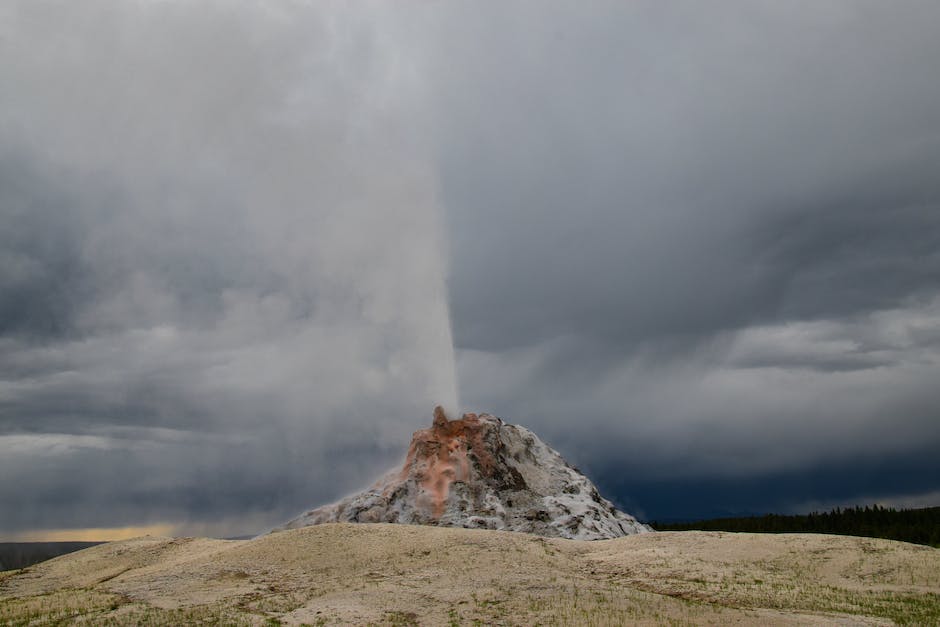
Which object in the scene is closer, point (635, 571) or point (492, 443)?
point (635, 571)

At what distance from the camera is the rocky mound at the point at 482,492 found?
77.9m

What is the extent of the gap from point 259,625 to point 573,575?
21.3 meters

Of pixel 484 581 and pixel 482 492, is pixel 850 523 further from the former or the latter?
pixel 484 581

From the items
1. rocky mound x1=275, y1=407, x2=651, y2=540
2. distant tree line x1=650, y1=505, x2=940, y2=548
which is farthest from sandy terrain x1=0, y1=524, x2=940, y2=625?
distant tree line x1=650, y1=505, x2=940, y2=548

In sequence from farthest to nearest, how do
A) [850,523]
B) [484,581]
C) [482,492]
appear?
[850,523]
[482,492]
[484,581]

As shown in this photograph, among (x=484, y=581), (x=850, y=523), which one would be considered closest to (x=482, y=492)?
(x=484, y=581)

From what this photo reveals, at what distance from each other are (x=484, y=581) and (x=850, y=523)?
134 m

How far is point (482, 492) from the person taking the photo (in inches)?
3270

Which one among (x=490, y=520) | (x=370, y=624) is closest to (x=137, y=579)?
(x=370, y=624)

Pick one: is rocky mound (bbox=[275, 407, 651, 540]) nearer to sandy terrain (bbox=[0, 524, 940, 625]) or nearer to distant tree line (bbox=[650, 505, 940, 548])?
sandy terrain (bbox=[0, 524, 940, 625])

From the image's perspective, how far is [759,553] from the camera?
163 feet

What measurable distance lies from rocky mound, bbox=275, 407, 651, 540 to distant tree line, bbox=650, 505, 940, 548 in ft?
216

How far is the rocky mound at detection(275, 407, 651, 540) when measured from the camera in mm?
77938

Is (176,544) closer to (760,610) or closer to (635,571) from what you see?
(635,571)
